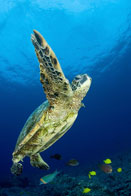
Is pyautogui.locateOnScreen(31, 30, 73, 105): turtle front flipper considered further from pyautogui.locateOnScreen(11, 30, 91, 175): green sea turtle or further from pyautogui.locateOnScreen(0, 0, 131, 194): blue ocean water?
pyautogui.locateOnScreen(0, 0, 131, 194): blue ocean water

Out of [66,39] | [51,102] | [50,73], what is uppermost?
[66,39]

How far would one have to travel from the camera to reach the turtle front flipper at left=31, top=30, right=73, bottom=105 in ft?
6.85

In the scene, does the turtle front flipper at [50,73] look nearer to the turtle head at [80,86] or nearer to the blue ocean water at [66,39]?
the turtle head at [80,86]

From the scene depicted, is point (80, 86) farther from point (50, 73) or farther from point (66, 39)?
point (66, 39)

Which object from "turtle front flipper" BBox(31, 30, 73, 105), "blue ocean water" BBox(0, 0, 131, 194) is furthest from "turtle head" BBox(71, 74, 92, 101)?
"blue ocean water" BBox(0, 0, 131, 194)

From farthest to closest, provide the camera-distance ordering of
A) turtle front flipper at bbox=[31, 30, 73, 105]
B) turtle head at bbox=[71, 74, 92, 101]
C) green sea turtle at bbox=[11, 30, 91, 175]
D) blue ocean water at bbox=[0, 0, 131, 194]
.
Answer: blue ocean water at bbox=[0, 0, 131, 194] → turtle head at bbox=[71, 74, 92, 101] → green sea turtle at bbox=[11, 30, 91, 175] → turtle front flipper at bbox=[31, 30, 73, 105]

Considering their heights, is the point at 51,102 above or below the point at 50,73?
below

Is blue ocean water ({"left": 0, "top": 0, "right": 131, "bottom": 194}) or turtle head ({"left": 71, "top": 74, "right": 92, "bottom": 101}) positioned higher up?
blue ocean water ({"left": 0, "top": 0, "right": 131, "bottom": 194})

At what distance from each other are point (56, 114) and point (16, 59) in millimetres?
21644

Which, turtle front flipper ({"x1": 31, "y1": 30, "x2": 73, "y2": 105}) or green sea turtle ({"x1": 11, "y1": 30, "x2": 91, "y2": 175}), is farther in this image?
green sea turtle ({"x1": 11, "y1": 30, "x2": 91, "y2": 175})

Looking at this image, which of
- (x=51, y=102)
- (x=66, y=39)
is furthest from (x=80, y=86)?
(x=66, y=39)

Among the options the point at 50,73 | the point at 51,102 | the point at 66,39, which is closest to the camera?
the point at 50,73

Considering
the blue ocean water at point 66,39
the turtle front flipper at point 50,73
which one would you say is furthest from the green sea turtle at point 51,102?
the blue ocean water at point 66,39

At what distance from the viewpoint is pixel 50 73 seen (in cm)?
231
